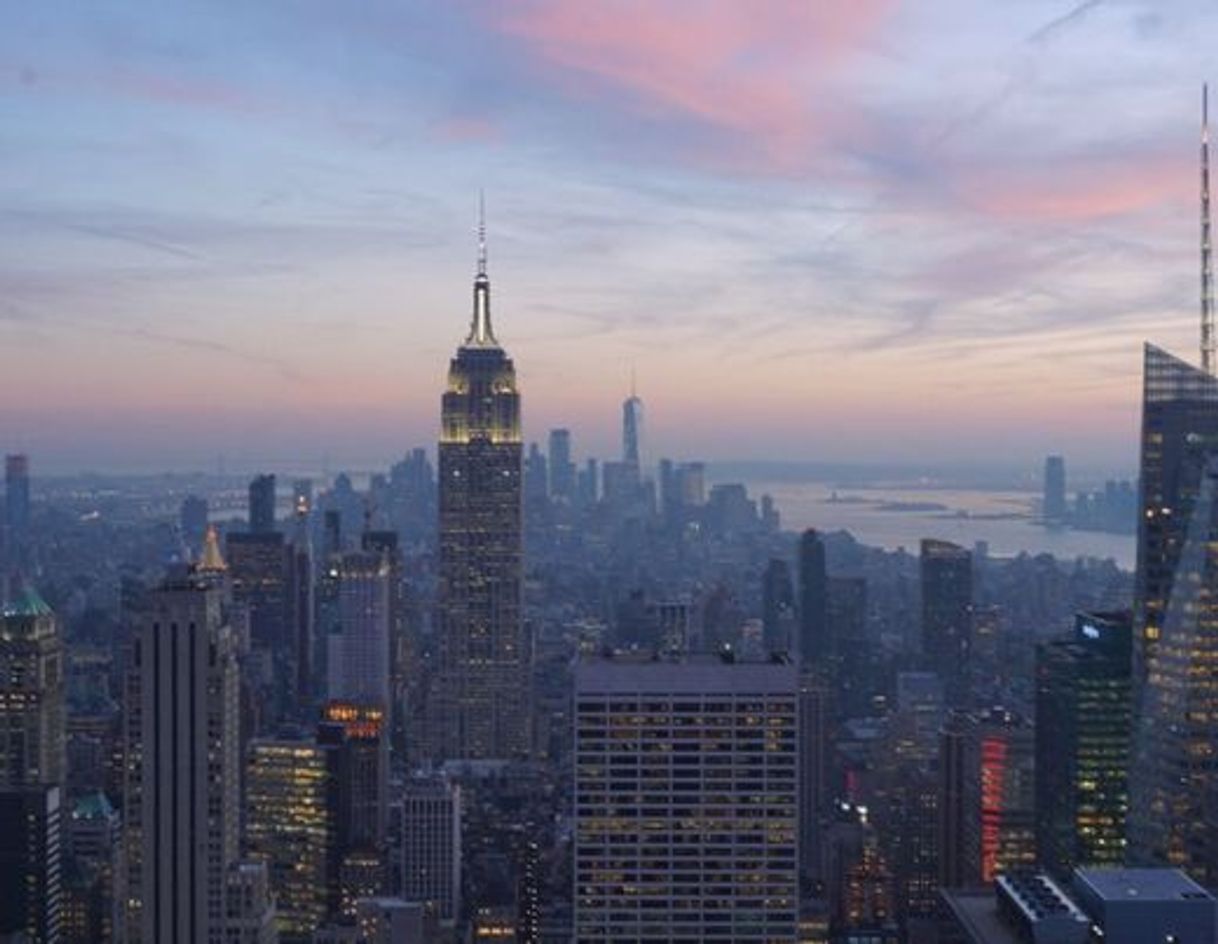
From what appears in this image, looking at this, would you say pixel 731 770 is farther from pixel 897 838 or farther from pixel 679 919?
pixel 897 838

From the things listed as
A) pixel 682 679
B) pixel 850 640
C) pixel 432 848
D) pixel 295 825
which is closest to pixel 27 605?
pixel 295 825

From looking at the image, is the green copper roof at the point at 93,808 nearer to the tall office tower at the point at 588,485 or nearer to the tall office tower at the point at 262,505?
the tall office tower at the point at 262,505

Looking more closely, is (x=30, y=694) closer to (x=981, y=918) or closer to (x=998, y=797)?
(x=998, y=797)

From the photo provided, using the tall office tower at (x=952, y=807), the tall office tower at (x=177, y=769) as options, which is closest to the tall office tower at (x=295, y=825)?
the tall office tower at (x=177, y=769)

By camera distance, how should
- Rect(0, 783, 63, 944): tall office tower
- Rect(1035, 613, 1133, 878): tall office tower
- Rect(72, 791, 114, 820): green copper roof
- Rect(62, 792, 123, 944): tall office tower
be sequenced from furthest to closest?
1. Rect(72, 791, 114, 820): green copper roof
2. Rect(0, 783, 63, 944): tall office tower
3. Rect(62, 792, 123, 944): tall office tower
4. Rect(1035, 613, 1133, 878): tall office tower

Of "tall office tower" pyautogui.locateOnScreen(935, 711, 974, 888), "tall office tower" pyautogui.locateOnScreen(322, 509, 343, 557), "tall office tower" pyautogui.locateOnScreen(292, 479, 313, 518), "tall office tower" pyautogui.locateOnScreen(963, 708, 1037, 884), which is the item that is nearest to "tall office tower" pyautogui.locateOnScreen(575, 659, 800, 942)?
"tall office tower" pyautogui.locateOnScreen(963, 708, 1037, 884)

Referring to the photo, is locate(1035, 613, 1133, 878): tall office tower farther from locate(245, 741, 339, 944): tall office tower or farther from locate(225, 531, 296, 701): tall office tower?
locate(225, 531, 296, 701): tall office tower

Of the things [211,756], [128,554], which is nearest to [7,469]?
[128,554]
